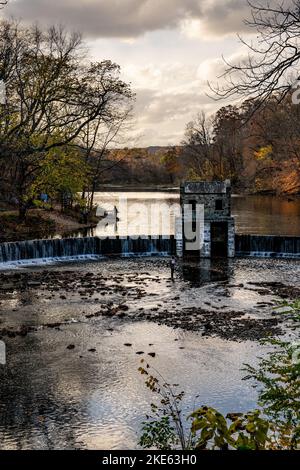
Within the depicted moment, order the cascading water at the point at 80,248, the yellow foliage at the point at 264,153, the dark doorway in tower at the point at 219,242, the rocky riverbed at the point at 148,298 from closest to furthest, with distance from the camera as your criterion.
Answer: the rocky riverbed at the point at 148,298, the cascading water at the point at 80,248, the dark doorway in tower at the point at 219,242, the yellow foliage at the point at 264,153

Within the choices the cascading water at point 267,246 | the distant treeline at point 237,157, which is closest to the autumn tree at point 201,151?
the distant treeline at point 237,157

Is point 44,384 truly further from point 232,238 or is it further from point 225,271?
point 232,238

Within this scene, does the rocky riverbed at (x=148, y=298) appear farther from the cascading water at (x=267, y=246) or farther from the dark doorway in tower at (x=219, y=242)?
the cascading water at (x=267, y=246)

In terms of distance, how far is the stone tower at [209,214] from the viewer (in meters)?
28.2

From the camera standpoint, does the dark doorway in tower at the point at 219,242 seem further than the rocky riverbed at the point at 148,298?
Yes

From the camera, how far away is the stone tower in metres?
28.2

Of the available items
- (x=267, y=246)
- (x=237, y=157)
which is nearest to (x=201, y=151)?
(x=237, y=157)

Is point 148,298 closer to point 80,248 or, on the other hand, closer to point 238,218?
point 80,248

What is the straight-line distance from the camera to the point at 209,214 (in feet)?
92.9

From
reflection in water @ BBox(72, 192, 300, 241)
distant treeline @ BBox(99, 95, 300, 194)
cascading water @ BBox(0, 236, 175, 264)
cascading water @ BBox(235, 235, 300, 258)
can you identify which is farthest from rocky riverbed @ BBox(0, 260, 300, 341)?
distant treeline @ BBox(99, 95, 300, 194)

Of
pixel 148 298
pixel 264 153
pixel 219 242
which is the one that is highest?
pixel 264 153

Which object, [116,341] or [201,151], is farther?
[201,151]
